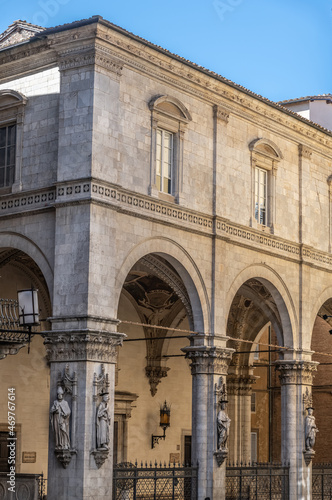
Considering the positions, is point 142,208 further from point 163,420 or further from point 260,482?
point 163,420

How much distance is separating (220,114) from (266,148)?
2.73 metres

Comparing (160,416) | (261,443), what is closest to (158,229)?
(160,416)

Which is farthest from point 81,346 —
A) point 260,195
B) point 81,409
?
point 260,195

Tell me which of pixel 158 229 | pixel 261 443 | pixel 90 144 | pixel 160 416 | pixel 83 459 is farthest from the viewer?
pixel 261 443

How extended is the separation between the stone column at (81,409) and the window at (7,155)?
4.51 meters

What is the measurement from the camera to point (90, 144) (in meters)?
21.3

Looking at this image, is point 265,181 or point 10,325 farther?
point 265,181

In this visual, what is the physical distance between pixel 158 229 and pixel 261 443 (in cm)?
1775

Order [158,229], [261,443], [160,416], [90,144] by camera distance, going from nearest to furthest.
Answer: [90,144]
[158,229]
[160,416]
[261,443]

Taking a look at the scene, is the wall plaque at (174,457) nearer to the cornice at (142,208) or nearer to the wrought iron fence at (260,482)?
the wrought iron fence at (260,482)

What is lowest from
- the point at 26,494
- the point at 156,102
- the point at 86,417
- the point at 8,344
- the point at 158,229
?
the point at 26,494

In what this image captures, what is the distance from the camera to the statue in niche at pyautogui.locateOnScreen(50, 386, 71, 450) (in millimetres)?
20078

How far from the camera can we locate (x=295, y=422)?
27.5 m

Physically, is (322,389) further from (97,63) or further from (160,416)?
(97,63)
